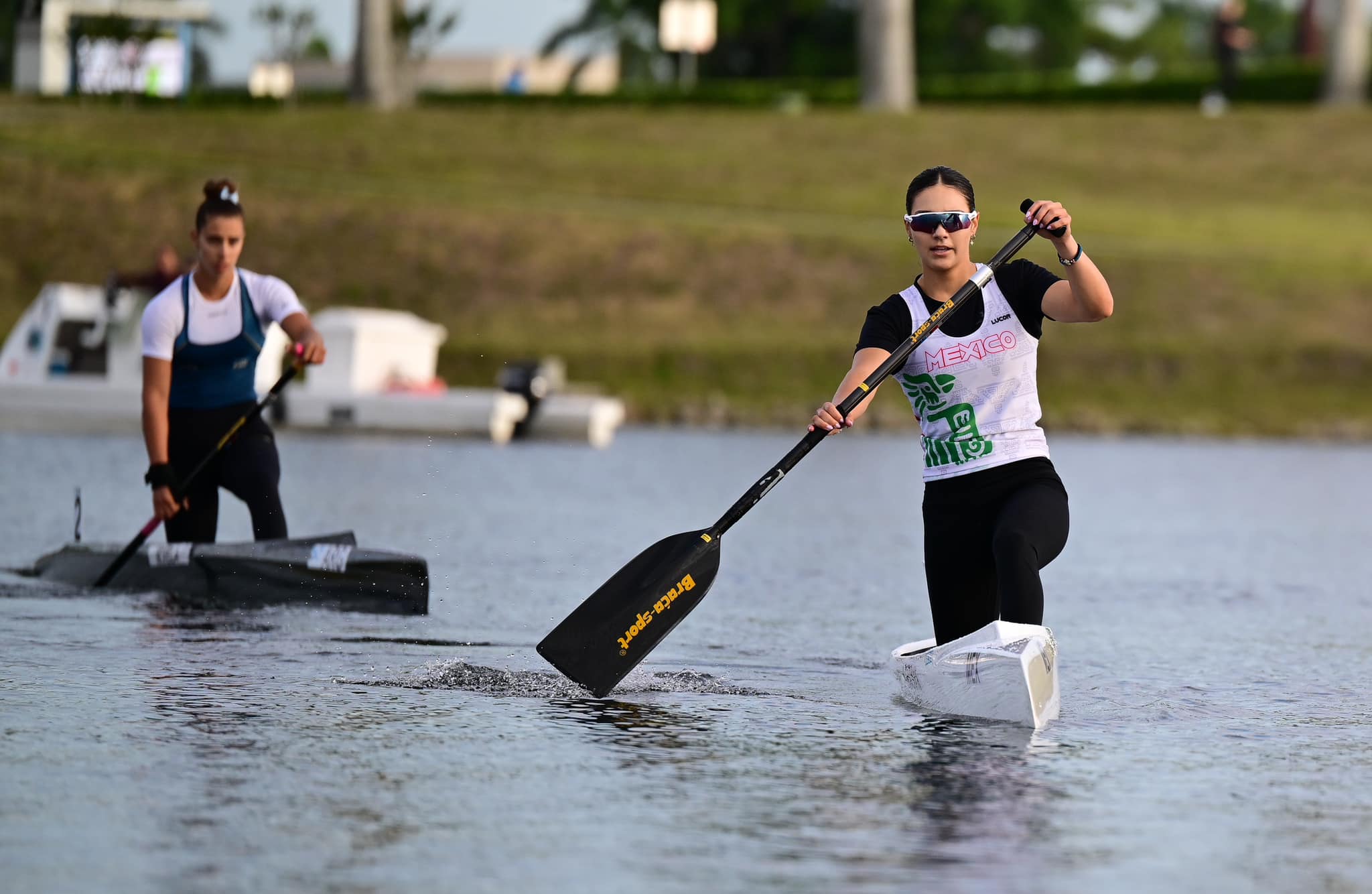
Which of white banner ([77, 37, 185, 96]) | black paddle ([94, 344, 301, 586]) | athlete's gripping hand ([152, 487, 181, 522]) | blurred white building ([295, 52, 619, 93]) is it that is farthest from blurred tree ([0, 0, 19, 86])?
athlete's gripping hand ([152, 487, 181, 522])

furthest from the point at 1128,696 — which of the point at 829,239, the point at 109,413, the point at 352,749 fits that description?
the point at 829,239

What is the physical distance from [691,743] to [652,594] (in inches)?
44.8

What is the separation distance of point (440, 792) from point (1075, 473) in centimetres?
1769

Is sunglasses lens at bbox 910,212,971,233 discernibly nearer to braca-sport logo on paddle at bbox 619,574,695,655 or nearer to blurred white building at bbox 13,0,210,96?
braca-sport logo on paddle at bbox 619,574,695,655

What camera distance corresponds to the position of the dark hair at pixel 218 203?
382 inches

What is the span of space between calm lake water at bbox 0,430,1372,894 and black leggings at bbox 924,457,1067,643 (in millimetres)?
397

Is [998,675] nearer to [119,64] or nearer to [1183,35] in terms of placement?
[119,64]

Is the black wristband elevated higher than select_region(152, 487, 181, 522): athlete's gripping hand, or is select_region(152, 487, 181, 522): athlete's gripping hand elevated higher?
the black wristband

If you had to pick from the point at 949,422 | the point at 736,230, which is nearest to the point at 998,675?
the point at 949,422

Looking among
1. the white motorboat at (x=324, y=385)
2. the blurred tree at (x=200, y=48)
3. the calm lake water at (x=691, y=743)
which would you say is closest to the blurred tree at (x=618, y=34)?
the blurred tree at (x=200, y=48)

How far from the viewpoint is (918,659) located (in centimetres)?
778

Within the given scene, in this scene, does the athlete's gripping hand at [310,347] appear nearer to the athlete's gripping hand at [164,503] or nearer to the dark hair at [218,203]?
the dark hair at [218,203]

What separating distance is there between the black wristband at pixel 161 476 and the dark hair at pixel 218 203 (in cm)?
102

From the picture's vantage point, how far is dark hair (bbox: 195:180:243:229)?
9.70m
